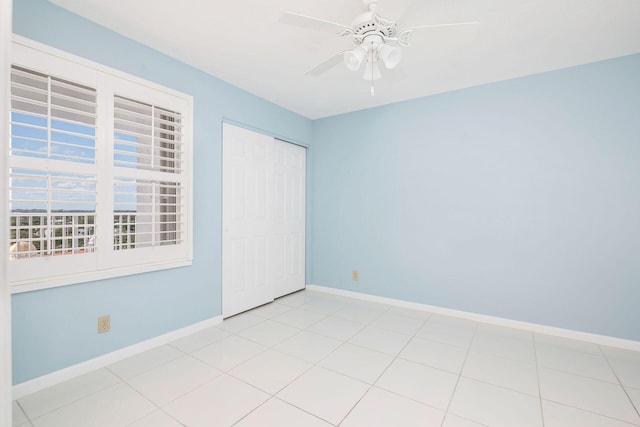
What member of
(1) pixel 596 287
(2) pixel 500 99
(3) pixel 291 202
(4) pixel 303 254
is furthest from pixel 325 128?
(1) pixel 596 287

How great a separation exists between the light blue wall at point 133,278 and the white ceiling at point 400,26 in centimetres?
14

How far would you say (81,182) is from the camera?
2.07m

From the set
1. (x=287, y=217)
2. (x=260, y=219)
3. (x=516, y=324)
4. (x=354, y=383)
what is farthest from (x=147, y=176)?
(x=516, y=324)

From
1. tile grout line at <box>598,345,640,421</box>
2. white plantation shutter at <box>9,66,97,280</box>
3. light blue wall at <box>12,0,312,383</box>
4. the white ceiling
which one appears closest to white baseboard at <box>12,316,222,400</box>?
light blue wall at <box>12,0,312,383</box>

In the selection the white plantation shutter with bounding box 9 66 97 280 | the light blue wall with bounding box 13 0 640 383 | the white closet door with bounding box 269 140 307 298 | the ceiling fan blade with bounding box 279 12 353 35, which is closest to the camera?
the ceiling fan blade with bounding box 279 12 353 35

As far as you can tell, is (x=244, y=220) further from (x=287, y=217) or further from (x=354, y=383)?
(x=354, y=383)

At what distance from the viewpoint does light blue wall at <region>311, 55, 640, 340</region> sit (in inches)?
102

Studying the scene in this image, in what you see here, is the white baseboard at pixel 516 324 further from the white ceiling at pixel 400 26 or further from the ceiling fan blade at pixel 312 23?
the ceiling fan blade at pixel 312 23

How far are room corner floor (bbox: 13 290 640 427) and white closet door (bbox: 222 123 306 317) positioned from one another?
24.3 inches

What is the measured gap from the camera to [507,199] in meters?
3.04

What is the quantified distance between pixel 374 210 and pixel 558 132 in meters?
2.04

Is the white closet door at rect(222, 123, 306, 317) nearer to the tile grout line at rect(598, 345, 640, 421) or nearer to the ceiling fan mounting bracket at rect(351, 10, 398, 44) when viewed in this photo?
the ceiling fan mounting bracket at rect(351, 10, 398, 44)

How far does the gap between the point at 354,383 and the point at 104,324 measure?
1918 mm

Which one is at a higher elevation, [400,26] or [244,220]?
[400,26]
